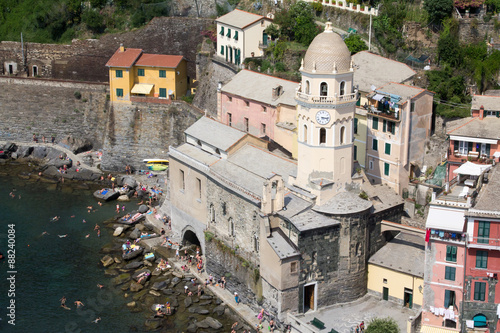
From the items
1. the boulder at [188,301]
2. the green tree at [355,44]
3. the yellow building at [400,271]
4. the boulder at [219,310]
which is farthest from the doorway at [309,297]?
the green tree at [355,44]

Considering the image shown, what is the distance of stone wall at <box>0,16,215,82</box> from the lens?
330 feet

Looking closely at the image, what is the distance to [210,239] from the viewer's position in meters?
67.1

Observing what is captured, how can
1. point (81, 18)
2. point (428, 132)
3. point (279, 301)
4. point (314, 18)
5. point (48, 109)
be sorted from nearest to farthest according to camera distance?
1. point (279, 301)
2. point (428, 132)
3. point (314, 18)
4. point (48, 109)
5. point (81, 18)

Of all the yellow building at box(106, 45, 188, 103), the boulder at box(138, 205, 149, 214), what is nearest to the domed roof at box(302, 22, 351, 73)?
the boulder at box(138, 205, 149, 214)

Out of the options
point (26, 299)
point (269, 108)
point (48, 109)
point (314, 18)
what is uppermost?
point (314, 18)

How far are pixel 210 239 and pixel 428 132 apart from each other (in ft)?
66.9

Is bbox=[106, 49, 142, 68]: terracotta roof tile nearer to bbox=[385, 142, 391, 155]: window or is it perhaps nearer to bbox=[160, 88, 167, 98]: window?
bbox=[160, 88, 167, 98]: window

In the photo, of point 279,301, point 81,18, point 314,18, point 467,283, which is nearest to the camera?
point 467,283

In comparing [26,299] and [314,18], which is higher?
[314,18]

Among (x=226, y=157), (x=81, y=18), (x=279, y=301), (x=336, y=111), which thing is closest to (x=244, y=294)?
(x=279, y=301)

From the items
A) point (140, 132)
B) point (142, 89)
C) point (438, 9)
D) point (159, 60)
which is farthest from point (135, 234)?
point (438, 9)

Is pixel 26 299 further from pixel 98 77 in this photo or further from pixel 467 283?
pixel 98 77

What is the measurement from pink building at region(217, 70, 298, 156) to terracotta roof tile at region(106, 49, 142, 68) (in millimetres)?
16204

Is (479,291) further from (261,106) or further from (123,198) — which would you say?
(123,198)
